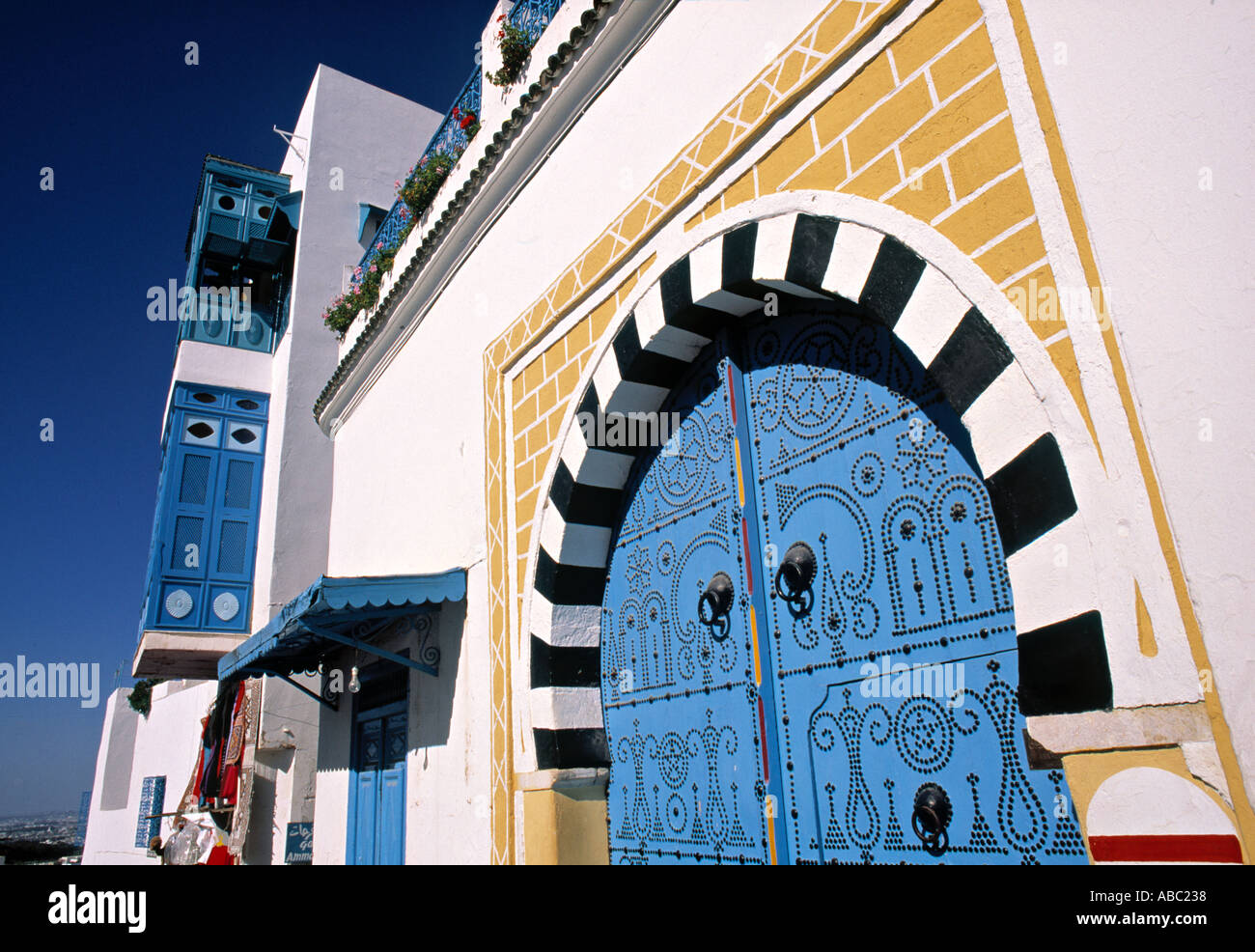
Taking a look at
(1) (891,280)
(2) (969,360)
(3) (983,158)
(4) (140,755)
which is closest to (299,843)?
(1) (891,280)

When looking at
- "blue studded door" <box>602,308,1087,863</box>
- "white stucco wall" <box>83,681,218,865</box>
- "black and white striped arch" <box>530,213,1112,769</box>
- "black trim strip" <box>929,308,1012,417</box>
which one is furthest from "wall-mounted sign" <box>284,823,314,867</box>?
"black trim strip" <box>929,308,1012,417</box>

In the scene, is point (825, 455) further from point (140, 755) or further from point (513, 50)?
point (140, 755)

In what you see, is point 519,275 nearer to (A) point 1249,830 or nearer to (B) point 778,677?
(B) point 778,677

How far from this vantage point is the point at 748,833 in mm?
2766

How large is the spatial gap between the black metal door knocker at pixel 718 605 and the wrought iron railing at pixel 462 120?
3.18 meters

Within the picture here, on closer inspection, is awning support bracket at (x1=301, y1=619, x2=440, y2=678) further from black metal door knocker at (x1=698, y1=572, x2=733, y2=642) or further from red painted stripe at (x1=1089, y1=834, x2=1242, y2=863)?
red painted stripe at (x1=1089, y1=834, x2=1242, y2=863)

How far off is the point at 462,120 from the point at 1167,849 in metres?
5.27

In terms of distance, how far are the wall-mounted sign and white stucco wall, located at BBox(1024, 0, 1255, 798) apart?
7885mm

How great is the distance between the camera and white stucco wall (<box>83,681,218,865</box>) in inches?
535

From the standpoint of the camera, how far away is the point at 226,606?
9023 millimetres

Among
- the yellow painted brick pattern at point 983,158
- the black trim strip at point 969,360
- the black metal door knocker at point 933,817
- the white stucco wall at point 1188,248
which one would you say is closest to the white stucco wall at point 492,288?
the yellow painted brick pattern at point 983,158
